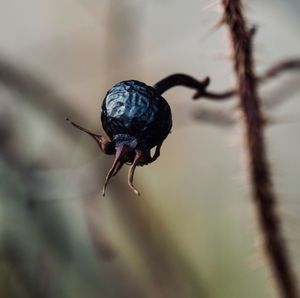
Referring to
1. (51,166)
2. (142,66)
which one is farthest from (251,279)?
(51,166)

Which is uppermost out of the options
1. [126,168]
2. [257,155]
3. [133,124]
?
[133,124]

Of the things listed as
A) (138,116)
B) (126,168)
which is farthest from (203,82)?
(126,168)

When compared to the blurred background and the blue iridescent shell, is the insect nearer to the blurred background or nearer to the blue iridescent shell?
the blue iridescent shell

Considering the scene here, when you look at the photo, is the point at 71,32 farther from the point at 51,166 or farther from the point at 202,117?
the point at 202,117

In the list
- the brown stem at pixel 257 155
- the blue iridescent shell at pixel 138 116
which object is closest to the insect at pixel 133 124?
the blue iridescent shell at pixel 138 116

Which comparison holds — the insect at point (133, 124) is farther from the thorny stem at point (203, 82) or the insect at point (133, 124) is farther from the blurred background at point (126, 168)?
the blurred background at point (126, 168)

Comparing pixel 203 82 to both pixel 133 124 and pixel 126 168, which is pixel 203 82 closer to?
pixel 133 124
